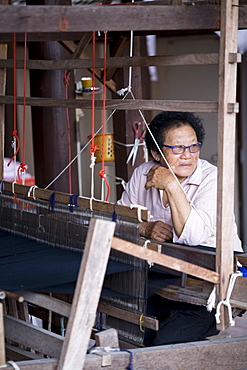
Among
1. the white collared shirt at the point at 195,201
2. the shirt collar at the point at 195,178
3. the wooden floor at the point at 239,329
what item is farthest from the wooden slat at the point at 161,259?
the wooden floor at the point at 239,329

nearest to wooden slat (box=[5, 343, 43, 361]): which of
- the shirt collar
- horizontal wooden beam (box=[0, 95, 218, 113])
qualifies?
horizontal wooden beam (box=[0, 95, 218, 113])

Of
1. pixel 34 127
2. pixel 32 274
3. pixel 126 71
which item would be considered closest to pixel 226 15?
pixel 32 274

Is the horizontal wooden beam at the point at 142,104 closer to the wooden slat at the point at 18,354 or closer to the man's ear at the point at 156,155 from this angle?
the man's ear at the point at 156,155

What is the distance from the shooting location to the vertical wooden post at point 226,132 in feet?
7.20

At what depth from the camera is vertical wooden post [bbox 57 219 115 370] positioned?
1.85m

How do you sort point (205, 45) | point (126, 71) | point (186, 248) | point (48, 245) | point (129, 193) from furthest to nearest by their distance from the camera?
1. point (205, 45)
2. point (126, 71)
3. point (129, 193)
4. point (48, 245)
5. point (186, 248)

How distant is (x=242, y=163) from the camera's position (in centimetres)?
656

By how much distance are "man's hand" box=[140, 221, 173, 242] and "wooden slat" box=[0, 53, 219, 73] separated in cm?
86

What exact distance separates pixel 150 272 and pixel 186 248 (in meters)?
0.20

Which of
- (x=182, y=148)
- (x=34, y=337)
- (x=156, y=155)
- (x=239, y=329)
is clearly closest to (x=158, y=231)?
(x=182, y=148)

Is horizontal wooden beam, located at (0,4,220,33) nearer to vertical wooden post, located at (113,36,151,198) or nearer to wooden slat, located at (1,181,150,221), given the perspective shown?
wooden slat, located at (1,181,150,221)

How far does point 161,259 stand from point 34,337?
0.58m

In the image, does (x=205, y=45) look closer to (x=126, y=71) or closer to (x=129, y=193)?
(x=126, y=71)

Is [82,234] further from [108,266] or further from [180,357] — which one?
[180,357]
